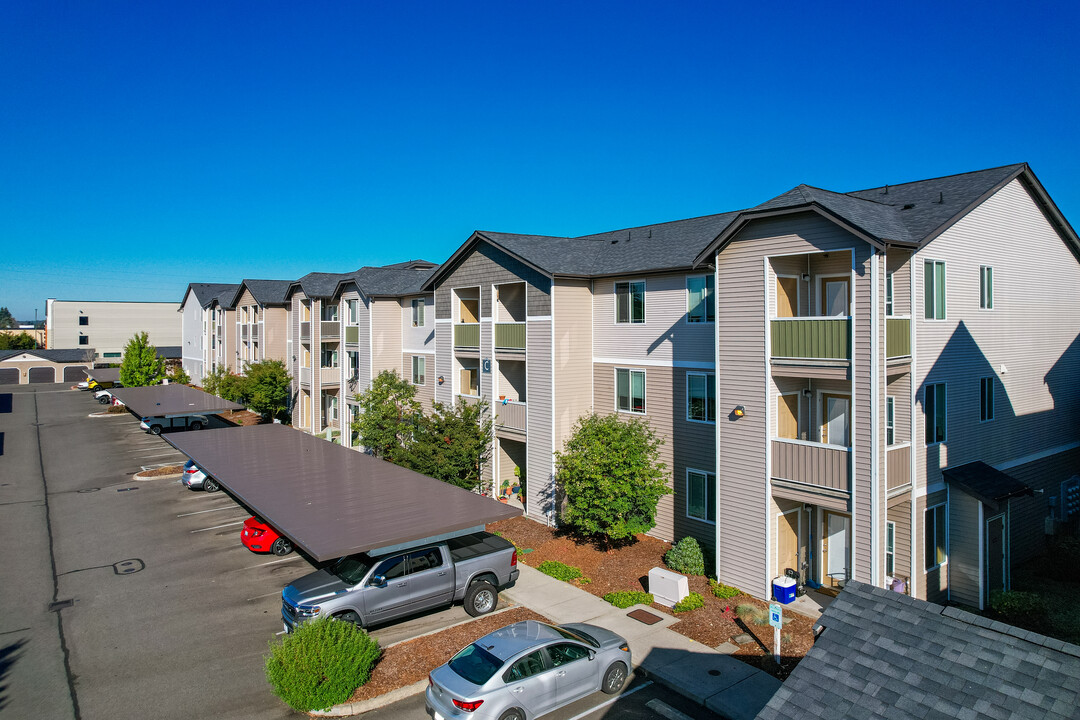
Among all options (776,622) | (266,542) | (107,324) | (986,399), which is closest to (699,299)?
(986,399)

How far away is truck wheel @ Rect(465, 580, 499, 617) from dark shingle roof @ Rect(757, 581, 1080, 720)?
9.56m

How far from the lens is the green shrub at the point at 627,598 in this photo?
1690cm

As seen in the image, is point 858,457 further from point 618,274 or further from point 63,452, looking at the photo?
point 63,452

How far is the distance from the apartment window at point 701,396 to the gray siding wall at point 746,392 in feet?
7.92

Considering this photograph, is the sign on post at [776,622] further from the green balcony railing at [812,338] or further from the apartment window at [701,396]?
the apartment window at [701,396]

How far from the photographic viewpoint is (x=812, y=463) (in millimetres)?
16047

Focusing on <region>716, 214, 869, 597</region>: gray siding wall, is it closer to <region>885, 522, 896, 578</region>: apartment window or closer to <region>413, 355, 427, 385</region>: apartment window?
<region>885, 522, 896, 578</region>: apartment window

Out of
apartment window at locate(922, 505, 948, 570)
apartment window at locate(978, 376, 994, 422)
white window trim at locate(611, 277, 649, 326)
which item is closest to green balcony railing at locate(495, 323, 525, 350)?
white window trim at locate(611, 277, 649, 326)

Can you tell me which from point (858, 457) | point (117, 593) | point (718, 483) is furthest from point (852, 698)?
point (117, 593)

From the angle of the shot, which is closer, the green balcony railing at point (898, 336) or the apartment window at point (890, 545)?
the green balcony railing at point (898, 336)

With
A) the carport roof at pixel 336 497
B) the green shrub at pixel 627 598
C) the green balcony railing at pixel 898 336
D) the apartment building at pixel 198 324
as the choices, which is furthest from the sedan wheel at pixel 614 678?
the apartment building at pixel 198 324

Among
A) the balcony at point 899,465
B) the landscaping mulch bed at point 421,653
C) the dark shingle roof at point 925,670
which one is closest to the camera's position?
the dark shingle roof at point 925,670

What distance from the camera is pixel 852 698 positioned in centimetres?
768

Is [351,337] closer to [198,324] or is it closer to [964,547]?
[964,547]
